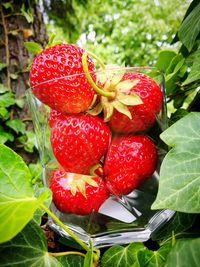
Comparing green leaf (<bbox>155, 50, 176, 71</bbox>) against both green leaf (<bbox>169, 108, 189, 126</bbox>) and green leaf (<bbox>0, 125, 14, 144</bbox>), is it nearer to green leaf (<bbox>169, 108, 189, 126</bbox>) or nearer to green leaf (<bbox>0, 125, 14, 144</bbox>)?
green leaf (<bbox>169, 108, 189, 126</bbox>)

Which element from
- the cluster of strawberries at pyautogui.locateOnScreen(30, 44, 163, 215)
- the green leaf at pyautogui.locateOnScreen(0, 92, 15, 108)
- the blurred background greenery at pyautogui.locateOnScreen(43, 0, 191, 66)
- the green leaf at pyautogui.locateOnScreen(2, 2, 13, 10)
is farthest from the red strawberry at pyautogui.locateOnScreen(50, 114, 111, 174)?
the blurred background greenery at pyautogui.locateOnScreen(43, 0, 191, 66)

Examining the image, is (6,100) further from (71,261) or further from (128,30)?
(128,30)

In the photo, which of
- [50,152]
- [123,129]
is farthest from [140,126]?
[50,152]

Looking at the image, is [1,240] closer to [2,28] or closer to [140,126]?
[140,126]

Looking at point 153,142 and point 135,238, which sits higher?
point 153,142

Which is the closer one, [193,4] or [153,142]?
[153,142]

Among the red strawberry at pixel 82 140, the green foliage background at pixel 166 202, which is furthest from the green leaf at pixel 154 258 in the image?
the red strawberry at pixel 82 140
